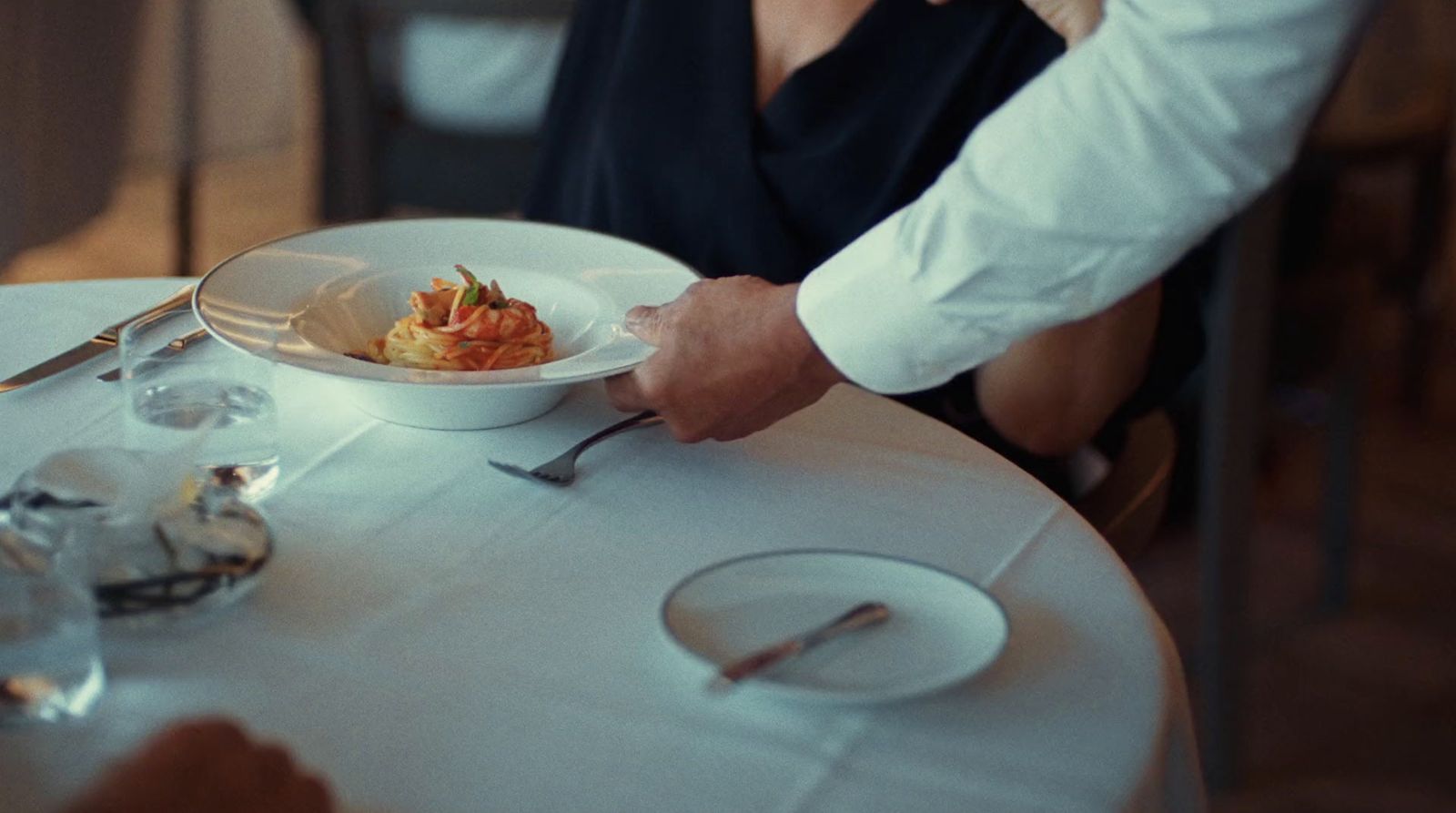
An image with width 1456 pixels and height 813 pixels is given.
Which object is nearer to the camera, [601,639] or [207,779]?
[207,779]

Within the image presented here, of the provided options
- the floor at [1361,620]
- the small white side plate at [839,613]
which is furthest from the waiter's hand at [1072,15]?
the floor at [1361,620]

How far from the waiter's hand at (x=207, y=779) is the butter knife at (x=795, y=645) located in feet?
0.60

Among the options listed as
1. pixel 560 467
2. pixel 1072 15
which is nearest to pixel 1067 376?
pixel 1072 15

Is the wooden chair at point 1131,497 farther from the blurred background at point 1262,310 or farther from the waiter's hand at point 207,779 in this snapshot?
the waiter's hand at point 207,779

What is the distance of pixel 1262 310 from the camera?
65.1 inches

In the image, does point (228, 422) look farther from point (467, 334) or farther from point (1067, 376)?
point (1067, 376)

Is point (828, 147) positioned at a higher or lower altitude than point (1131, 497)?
higher

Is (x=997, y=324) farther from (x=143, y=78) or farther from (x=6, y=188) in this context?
(x=143, y=78)

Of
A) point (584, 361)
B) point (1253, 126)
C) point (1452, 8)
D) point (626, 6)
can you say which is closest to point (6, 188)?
point (626, 6)

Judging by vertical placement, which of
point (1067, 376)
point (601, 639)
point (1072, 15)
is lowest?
point (1067, 376)

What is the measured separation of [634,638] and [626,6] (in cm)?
100

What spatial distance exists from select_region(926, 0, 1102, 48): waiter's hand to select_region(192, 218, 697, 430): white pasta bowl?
13.3 inches

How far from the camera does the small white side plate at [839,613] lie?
66 cm

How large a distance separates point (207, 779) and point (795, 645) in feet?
0.86
